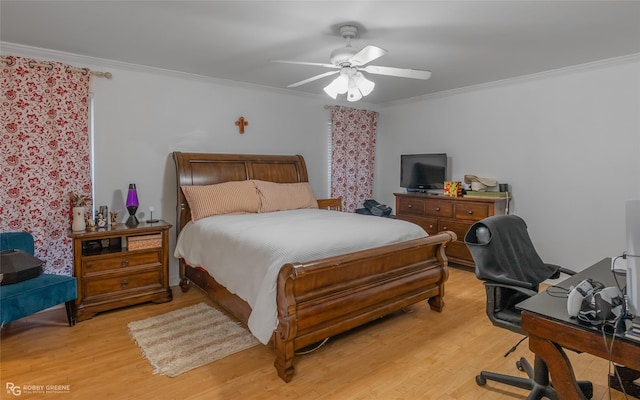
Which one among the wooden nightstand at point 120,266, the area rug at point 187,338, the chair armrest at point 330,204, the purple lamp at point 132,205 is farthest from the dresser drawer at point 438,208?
the purple lamp at point 132,205

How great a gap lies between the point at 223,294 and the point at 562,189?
378 cm

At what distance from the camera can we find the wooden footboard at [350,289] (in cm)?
213

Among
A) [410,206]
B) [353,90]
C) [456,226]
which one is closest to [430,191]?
[410,206]

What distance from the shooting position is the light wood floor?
2045 millimetres

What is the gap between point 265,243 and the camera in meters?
2.40

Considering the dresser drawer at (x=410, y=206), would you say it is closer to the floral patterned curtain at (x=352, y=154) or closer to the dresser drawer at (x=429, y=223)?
the dresser drawer at (x=429, y=223)

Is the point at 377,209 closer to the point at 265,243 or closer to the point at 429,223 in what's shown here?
the point at 429,223

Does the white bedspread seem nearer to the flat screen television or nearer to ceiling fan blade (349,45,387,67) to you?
ceiling fan blade (349,45,387,67)

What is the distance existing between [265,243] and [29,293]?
179 cm

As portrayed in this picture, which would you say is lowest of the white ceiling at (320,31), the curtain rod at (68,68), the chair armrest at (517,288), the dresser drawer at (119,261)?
the dresser drawer at (119,261)

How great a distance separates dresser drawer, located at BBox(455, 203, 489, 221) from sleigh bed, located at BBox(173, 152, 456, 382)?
1.30 metres

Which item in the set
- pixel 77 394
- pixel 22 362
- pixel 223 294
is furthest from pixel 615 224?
pixel 22 362

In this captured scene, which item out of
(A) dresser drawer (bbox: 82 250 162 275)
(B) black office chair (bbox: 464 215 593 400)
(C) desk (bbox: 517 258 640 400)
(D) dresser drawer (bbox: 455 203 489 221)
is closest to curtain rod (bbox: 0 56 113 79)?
(A) dresser drawer (bbox: 82 250 162 275)

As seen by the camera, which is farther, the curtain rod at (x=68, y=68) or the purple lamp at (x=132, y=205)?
the purple lamp at (x=132, y=205)
